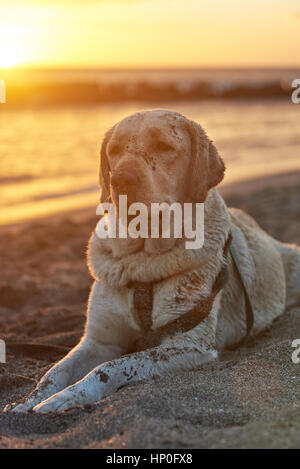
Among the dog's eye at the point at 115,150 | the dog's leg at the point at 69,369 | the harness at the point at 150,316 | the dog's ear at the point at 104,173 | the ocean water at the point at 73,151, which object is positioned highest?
the dog's eye at the point at 115,150

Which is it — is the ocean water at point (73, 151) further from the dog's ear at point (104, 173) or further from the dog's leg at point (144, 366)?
the dog's leg at point (144, 366)

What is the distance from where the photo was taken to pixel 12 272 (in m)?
6.70

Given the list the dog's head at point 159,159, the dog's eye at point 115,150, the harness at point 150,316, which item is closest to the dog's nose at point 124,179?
the dog's head at point 159,159

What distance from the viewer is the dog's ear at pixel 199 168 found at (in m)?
4.09

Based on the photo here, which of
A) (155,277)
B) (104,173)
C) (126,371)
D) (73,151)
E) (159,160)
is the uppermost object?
(159,160)

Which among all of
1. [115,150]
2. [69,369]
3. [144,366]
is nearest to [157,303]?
[144,366]

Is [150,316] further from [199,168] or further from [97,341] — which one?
[199,168]

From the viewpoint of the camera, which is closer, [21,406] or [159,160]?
[21,406]

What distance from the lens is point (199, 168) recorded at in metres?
4.09

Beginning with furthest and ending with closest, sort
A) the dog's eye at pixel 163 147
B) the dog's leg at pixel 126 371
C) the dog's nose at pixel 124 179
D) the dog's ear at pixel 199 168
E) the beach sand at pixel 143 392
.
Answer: the dog's ear at pixel 199 168 → the dog's eye at pixel 163 147 → the dog's nose at pixel 124 179 → the dog's leg at pixel 126 371 → the beach sand at pixel 143 392

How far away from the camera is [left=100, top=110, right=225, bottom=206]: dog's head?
376cm

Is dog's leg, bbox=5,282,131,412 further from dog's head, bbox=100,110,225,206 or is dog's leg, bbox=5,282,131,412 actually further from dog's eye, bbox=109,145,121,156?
dog's eye, bbox=109,145,121,156

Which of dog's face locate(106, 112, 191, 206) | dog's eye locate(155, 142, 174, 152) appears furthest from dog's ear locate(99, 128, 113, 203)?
dog's eye locate(155, 142, 174, 152)

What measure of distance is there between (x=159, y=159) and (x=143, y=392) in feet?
4.93
